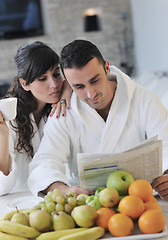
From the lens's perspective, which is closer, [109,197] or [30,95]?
[109,197]

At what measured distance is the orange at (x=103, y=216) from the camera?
1.13m

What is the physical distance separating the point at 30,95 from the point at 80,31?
4975mm

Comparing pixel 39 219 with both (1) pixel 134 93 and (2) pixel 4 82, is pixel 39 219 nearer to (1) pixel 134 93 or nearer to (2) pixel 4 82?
(1) pixel 134 93

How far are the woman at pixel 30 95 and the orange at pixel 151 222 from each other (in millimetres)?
835

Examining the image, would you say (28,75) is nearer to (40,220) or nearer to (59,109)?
(59,109)

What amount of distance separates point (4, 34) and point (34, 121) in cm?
503

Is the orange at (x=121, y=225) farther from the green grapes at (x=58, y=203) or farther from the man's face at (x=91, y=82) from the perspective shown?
the man's face at (x=91, y=82)

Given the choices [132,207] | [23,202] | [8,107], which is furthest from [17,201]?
[132,207]

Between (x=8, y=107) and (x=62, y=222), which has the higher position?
(x=8, y=107)

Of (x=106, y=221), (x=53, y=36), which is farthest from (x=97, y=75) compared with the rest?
(x=53, y=36)

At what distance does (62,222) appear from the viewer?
112cm

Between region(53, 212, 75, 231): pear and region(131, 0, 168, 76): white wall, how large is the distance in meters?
4.09

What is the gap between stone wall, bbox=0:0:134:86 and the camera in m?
6.63

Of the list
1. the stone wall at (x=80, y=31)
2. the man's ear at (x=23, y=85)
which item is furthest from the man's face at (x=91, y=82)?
the stone wall at (x=80, y=31)
